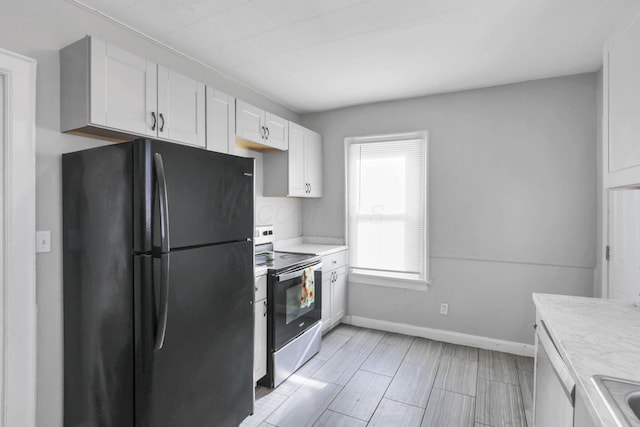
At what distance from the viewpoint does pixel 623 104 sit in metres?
1.31

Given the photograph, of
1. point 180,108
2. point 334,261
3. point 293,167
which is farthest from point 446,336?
point 180,108

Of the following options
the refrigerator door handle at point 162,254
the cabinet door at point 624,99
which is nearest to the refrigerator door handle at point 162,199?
the refrigerator door handle at point 162,254

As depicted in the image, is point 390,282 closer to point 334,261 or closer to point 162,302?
point 334,261

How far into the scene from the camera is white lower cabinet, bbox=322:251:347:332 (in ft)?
10.9

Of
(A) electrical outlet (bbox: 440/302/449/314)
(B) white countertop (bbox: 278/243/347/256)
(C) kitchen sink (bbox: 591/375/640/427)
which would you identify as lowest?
(A) electrical outlet (bbox: 440/302/449/314)

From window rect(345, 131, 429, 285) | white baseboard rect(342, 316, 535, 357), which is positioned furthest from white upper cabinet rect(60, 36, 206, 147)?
white baseboard rect(342, 316, 535, 357)

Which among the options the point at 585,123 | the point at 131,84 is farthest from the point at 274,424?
the point at 585,123

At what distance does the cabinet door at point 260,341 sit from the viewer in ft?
7.70

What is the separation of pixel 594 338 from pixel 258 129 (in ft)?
8.39

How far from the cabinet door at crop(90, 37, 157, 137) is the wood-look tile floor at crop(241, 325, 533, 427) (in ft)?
6.53

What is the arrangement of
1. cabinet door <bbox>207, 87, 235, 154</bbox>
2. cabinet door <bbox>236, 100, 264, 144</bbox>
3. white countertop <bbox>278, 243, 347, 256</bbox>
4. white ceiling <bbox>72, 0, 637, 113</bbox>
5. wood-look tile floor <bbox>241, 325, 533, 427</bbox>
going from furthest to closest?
white countertop <bbox>278, 243, 347, 256</bbox> → cabinet door <bbox>236, 100, 264, 144</bbox> → cabinet door <bbox>207, 87, 235, 154</bbox> → wood-look tile floor <bbox>241, 325, 533, 427</bbox> → white ceiling <bbox>72, 0, 637, 113</bbox>

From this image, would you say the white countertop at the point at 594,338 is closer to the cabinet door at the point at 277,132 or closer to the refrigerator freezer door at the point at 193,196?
the refrigerator freezer door at the point at 193,196

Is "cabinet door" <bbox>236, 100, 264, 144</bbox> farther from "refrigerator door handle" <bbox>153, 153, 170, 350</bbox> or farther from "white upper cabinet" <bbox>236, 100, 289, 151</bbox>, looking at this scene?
"refrigerator door handle" <bbox>153, 153, 170, 350</bbox>

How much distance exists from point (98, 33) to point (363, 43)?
168cm
